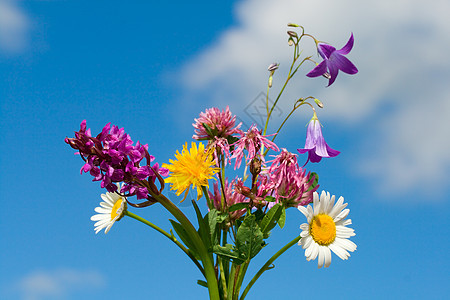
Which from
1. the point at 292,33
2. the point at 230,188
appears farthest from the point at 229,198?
the point at 292,33

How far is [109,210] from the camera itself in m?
2.37

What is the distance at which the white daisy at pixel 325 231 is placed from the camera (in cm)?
194

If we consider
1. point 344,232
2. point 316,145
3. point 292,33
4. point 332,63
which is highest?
point 292,33

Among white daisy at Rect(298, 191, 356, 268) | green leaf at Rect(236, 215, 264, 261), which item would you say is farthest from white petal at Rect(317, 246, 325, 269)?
green leaf at Rect(236, 215, 264, 261)

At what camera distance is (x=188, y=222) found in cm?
206

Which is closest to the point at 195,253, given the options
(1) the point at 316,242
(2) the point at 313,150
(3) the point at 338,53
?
(1) the point at 316,242

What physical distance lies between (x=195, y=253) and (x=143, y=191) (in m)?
0.36


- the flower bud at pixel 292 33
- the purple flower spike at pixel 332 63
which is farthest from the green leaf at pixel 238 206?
the flower bud at pixel 292 33

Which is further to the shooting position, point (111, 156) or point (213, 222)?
point (213, 222)

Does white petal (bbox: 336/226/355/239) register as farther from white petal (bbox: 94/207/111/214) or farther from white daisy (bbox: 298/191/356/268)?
white petal (bbox: 94/207/111/214)

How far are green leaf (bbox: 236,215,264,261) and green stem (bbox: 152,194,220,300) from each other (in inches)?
6.9

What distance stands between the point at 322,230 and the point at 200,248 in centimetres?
48

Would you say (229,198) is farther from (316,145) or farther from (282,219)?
(316,145)

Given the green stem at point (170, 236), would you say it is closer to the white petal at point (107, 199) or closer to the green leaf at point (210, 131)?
the white petal at point (107, 199)
